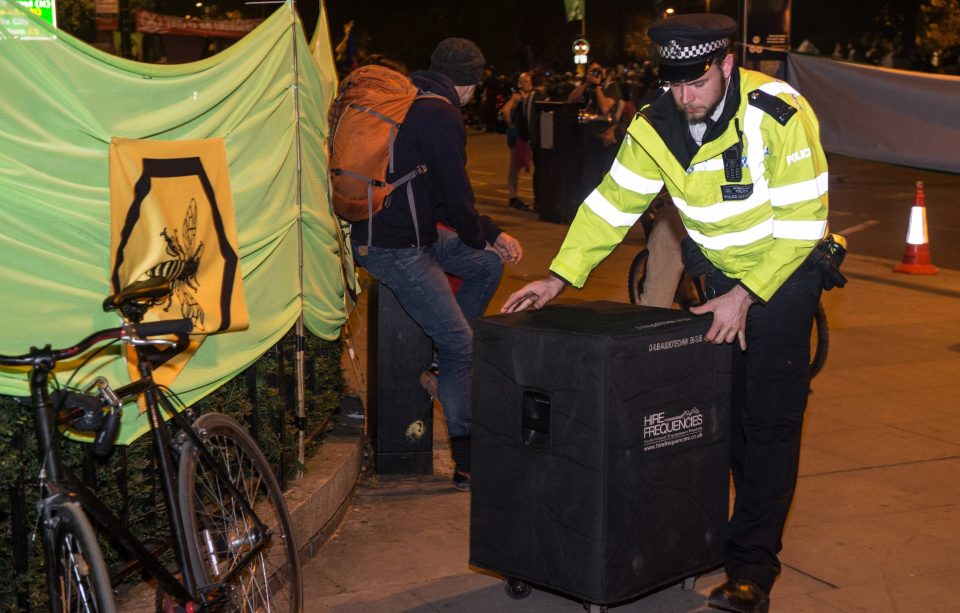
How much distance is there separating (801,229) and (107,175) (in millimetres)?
2214

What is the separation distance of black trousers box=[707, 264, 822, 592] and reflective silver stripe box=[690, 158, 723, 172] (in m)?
0.44

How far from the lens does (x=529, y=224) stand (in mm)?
16250

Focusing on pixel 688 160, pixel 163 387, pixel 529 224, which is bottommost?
pixel 529 224

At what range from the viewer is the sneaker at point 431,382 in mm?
5949

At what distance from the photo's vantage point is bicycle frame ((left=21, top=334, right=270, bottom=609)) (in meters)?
3.15

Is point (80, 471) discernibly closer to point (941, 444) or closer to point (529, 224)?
point (941, 444)

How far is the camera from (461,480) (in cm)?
602

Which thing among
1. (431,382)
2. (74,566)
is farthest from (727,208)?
(74,566)

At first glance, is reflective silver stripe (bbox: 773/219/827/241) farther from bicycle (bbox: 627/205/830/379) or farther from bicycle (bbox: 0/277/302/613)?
bicycle (bbox: 627/205/830/379)

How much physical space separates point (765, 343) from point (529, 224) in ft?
38.9

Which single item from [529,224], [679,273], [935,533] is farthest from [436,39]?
[935,533]

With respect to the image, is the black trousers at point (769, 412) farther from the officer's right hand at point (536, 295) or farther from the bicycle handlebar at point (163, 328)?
the bicycle handlebar at point (163, 328)

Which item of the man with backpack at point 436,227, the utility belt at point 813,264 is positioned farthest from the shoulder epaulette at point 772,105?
the man with backpack at point 436,227

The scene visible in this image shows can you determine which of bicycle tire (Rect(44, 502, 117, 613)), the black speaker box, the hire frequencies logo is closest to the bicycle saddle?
bicycle tire (Rect(44, 502, 117, 613))
